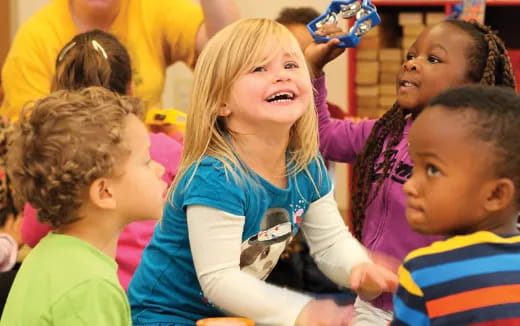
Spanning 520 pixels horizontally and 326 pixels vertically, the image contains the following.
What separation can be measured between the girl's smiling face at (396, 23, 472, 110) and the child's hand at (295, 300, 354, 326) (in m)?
0.63

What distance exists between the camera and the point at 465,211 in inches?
56.1

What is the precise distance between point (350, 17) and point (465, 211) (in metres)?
1.16

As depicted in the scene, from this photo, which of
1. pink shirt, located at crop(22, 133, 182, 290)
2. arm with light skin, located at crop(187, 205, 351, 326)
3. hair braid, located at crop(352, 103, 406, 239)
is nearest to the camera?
arm with light skin, located at crop(187, 205, 351, 326)

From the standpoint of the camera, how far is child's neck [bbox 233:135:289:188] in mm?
1965

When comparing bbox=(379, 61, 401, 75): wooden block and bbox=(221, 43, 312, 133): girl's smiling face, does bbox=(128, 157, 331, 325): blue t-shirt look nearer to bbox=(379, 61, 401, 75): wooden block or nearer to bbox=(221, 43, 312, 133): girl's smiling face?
bbox=(221, 43, 312, 133): girl's smiling face

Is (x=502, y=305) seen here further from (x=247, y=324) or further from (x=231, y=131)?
(x=231, y=131)

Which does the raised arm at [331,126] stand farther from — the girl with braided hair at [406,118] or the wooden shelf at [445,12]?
the wooden shelf at [445,12]

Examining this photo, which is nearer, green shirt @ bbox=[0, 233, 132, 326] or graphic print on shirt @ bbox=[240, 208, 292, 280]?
green shirt @ bbox=[0, 233, 132, 326]

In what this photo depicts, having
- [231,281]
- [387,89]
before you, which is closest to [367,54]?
[387,89]

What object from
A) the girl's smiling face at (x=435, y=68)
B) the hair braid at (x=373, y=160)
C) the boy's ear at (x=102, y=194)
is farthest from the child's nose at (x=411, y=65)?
the boy's ear at (x=102, y=194)

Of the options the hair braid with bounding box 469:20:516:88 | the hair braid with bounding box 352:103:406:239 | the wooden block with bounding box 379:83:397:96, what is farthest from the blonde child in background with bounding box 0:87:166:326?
the wooden block with bounding box 379:83:397:96

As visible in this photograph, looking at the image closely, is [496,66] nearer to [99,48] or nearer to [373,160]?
[373,160]

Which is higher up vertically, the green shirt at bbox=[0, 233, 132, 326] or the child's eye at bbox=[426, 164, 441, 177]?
the child's eye at bbox=[426, 164, 441, 177]

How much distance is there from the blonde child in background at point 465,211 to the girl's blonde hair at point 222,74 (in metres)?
0.55
